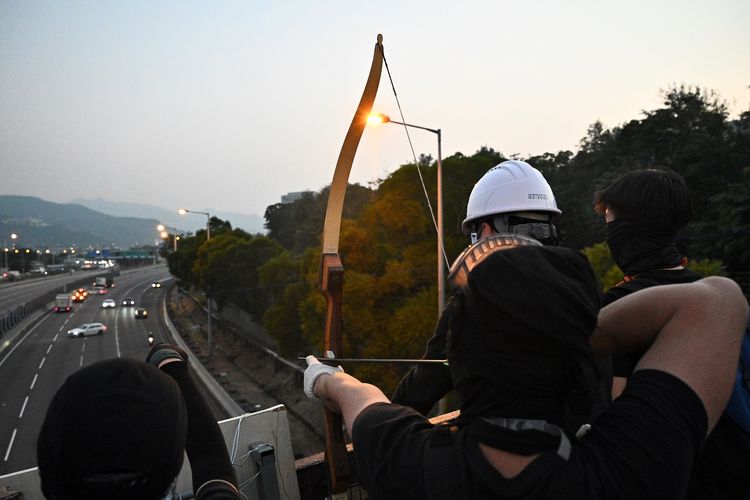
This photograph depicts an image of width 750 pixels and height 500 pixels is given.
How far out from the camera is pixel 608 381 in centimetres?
168

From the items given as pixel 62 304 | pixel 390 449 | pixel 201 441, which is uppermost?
pixel 390 449

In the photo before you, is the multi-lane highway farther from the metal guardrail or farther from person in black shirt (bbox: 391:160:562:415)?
person in black shirt (bbox: 391:160:562:415)

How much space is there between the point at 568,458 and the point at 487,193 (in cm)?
159

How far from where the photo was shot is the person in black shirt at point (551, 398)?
0.96 meters

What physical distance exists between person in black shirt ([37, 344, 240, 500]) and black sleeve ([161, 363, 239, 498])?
33 centimetres

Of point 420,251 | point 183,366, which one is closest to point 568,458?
point 183,366

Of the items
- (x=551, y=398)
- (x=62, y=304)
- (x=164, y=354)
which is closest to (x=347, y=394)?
(x=551, y=398)

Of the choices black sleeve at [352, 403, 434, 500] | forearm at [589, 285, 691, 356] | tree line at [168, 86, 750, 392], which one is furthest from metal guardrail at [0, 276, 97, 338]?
forearm at [589, 285, 691, 356]

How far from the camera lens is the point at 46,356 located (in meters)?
32.8

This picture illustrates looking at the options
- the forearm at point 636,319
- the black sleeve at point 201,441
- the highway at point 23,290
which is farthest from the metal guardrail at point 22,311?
the forearm at point 636,319

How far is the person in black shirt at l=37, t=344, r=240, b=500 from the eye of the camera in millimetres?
1041

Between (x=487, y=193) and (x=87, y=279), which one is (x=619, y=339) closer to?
(x=487, y=193)

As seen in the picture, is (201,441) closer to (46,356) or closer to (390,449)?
(390,449)

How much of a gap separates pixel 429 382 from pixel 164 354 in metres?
0.87
